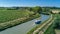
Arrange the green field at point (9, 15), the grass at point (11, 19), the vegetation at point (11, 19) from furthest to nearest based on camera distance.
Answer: the green field at point (9, 15) < the vegetation at point (11, 19) < the grass at point (11, 19)

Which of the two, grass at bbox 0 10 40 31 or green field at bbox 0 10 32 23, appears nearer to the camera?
grass at bbox 0 10 40 31

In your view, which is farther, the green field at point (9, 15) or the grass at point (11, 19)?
the green field at point (9, 15)

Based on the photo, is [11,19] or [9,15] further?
[9,15]

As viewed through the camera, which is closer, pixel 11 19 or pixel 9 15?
pixel 11 19

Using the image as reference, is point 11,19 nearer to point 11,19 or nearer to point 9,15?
point 11,19

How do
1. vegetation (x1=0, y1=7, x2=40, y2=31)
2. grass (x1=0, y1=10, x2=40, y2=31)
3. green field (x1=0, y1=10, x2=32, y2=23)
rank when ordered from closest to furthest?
grass (x1=0, y1=10, x2=40, y2=31) → vegetation (x1=0, y1=7, x2=40, y2=31) → green field (x1=0, y1=10, x2=32, y2=23)

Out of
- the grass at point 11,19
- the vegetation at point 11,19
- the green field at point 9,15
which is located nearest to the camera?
the grass at point 11,19

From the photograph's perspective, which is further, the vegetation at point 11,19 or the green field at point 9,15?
the green field at point 9,15

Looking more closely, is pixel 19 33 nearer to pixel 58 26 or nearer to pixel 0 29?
pixel 0 29

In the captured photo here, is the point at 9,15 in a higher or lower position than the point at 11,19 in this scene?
lower

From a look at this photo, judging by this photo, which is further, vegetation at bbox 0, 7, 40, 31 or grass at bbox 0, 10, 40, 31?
vegetation at bbox 0, 7, 40, 31

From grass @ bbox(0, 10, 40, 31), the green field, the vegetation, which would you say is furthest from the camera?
the green field

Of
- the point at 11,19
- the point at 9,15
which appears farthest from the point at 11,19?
the point at 9,15
